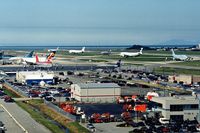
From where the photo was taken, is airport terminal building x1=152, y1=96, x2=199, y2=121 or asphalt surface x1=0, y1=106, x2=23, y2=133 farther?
airport terminal building x1=152, y1=96, x2=199, y2=121

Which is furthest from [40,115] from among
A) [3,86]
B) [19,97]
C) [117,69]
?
[117,69]

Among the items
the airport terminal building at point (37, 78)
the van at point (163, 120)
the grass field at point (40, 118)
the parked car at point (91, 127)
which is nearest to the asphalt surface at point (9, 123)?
the grass field at point (40, 118)

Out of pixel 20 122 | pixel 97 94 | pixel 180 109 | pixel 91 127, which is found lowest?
pixel 20 122

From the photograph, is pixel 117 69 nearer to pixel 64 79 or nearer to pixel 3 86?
pixel 64 79

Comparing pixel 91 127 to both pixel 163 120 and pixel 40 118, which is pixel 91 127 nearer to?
pixel 163 120

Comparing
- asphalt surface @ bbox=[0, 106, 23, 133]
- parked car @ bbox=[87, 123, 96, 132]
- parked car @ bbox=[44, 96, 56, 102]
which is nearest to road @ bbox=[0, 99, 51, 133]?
asphalt surface @ bbox=[0, 106, 23, 133]

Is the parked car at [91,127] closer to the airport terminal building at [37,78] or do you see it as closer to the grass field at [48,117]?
the grass field at [48,117]

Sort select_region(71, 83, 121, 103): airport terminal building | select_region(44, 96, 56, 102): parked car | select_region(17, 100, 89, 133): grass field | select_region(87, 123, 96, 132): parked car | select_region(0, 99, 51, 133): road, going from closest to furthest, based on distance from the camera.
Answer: select_region(87, 123, 96, 132): parked car → select_region(0, 99, 51, 133): road → select_region(17, 100, 89, 133): grass field → select_region(71, 83, 121, 103): airport terminal building → select_region(44, 96, 56, 102): parked car

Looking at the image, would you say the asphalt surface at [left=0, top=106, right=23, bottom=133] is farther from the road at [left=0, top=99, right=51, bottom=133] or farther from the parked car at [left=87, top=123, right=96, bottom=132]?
the parked car at [left=87, top=123, right=96, bottom=132]

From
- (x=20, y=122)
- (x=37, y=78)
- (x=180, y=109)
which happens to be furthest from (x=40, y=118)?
(x=37, y=78)
